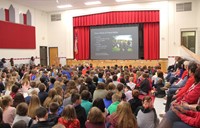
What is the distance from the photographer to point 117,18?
14344mm

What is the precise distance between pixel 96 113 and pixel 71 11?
13825mm

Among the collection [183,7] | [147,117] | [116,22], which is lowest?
[147,117]

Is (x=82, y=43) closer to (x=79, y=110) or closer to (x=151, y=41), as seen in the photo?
(x=151, y=41)

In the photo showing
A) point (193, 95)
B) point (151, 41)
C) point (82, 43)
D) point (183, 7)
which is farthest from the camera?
point (82, 43)

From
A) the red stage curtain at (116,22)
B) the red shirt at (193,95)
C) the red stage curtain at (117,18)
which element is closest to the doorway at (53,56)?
the red stage curtain at (116,22)

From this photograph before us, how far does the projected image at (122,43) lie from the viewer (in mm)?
14195

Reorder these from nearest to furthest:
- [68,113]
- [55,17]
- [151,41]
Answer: [68,113] → [151,41] → [55,17]

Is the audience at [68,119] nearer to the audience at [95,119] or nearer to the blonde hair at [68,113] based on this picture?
the blonde hair at [68,113]

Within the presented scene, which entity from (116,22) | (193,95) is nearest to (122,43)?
(116,22)

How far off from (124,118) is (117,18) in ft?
40.4

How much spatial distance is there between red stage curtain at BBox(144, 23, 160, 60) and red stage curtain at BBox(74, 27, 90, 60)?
4.24m

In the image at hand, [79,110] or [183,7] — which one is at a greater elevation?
[183,7]

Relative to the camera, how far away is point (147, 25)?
14.0m

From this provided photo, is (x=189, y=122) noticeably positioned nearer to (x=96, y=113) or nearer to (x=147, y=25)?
(x=96, y=113)
